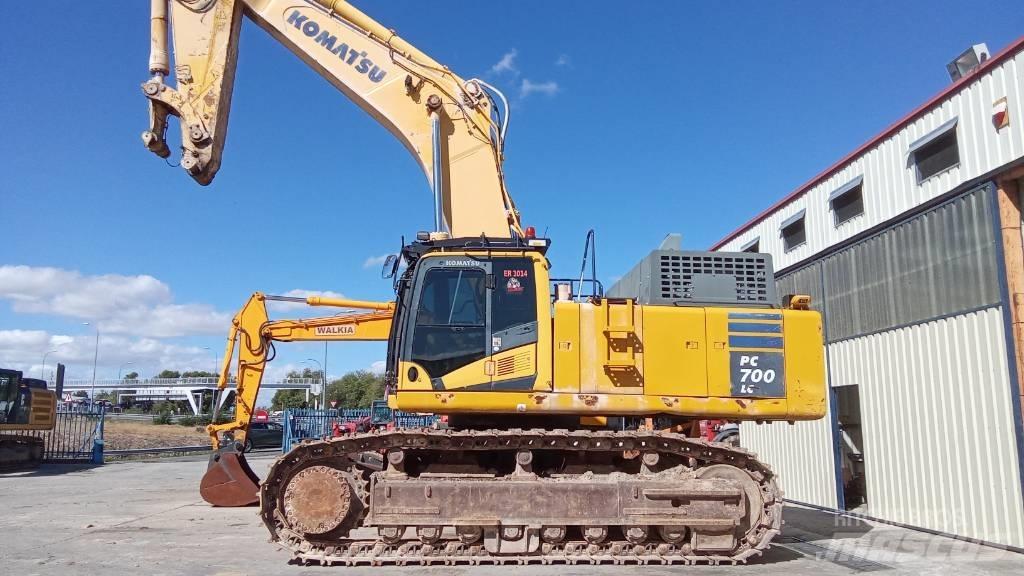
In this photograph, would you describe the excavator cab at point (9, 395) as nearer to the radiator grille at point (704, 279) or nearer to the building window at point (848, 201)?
the radiator grille at point (704, 279)

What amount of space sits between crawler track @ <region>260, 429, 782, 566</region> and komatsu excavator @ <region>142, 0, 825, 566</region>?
21mm

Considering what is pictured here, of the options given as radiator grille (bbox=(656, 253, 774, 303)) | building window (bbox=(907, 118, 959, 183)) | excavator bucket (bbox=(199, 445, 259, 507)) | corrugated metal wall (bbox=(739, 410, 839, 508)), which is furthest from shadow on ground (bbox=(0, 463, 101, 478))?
building window (bbox=(907, 118, 959, 183))

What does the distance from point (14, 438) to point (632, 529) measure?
2260 centimetres

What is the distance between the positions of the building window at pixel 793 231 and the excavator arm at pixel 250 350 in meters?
8.48

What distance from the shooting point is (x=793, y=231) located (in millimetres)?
15117

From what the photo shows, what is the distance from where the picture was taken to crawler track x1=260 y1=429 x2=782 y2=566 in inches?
302

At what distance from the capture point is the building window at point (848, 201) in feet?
40.9

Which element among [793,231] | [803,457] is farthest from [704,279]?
[793,231]

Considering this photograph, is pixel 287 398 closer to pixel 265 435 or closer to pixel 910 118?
pixel 265 435

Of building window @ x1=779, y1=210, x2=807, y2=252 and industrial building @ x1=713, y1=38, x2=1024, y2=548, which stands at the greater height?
building window @ x1=779, y1=210, x2=807, y2=252

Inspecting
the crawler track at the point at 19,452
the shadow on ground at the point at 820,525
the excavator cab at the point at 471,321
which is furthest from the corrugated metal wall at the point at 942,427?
the crawler track at the point at 19,452

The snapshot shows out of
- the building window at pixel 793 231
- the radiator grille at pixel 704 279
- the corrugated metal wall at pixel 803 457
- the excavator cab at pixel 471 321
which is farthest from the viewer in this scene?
the building window at pixel 793 231

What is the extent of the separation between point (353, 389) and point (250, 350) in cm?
6840

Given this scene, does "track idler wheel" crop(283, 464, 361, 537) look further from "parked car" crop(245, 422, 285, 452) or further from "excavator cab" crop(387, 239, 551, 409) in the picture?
"parked car" crop(245, 422, 285, 452)
